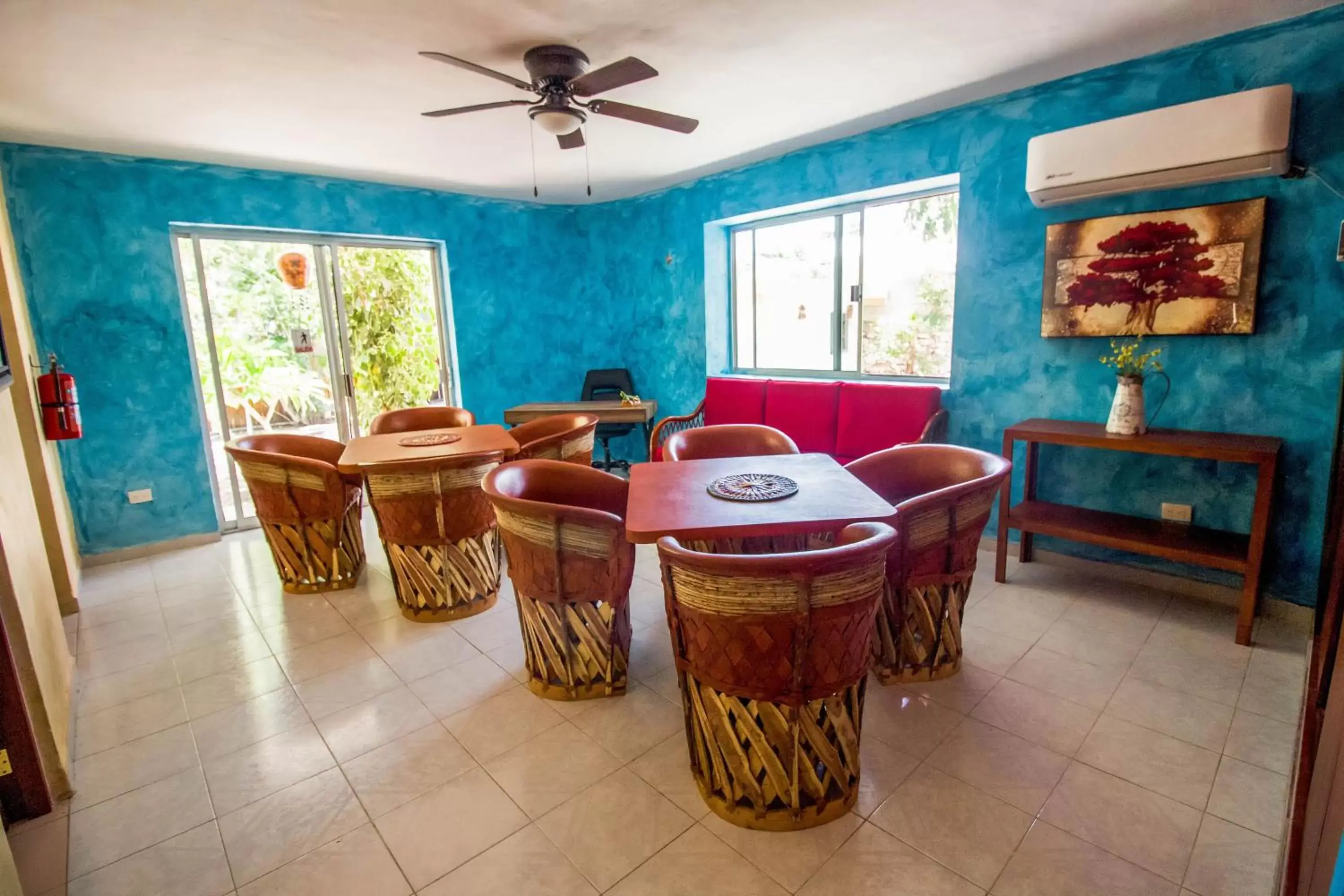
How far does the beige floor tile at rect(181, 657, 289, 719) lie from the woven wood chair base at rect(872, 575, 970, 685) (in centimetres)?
240

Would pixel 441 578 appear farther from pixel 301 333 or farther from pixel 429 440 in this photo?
pixel 301 333

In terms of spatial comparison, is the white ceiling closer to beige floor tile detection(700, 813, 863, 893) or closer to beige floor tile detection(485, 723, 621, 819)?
beige floor tile detection(485, 723, 621, 819)

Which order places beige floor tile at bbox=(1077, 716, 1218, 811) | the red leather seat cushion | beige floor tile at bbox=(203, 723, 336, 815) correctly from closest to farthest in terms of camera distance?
beige floor tile at bbox=(1077, 716, 1218, 811)
beige floor tile at bbox=(203, 723, 336, 815)
the red leather seat cushion

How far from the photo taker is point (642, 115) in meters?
2.68

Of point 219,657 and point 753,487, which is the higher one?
point 753,487

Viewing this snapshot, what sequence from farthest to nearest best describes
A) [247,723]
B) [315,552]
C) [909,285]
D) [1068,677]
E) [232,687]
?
[909,285]
[315,552]
[232,687]
[1068,677]
[247,723]

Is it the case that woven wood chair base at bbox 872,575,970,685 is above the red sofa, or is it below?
below

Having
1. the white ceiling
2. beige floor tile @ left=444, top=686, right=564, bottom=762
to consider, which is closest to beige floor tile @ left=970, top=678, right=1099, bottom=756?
beige floor tile @ left=444, top=686, right=564, bottom=762

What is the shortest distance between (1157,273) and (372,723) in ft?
12.8

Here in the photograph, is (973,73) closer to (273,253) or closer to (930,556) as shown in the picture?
(930,556)

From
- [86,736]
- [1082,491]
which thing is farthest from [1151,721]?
[86,736]

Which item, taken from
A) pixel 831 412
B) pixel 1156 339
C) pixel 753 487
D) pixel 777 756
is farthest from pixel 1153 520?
pixel 777 756

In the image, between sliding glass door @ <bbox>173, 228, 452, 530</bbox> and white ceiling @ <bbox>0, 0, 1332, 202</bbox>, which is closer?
white ceiling @ <bbox>0, 0, 1332, 202</bbox>

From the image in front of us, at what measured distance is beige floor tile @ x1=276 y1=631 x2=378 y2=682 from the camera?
102 inches
